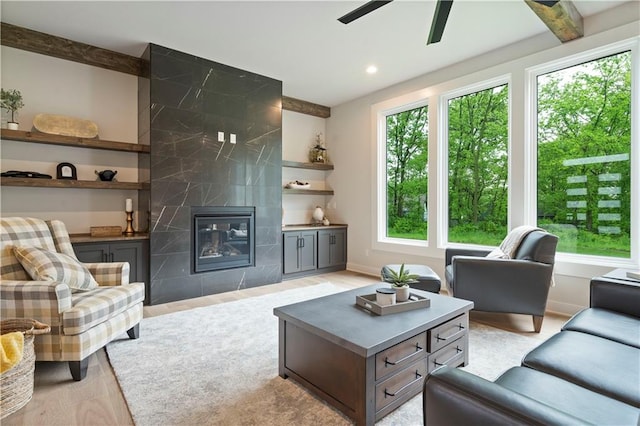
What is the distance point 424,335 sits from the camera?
1.90 meters

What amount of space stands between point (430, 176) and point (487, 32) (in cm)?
179

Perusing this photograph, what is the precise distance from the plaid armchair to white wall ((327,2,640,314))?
142 inches

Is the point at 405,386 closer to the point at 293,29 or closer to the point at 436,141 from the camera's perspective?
the point at 293,29

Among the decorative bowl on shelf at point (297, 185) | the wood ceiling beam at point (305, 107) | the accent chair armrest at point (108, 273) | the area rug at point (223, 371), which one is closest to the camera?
the area rug at point (223, 371)

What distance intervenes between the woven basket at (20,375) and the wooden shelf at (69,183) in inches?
76.6

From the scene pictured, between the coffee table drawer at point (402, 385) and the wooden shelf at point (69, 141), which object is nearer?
the coffee table drawer at point (402, 385)

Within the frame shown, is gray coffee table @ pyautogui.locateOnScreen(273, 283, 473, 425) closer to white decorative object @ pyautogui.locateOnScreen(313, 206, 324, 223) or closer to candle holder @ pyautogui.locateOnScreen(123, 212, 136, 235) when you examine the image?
candle holder @ pyautogui.locateOnScreen(123, 212, 136, 235)

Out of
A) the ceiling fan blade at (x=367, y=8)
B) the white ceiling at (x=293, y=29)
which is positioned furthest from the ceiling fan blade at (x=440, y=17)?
the white ceiling at (x=293, y=29)

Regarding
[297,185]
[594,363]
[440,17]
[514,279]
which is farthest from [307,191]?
[594,363]

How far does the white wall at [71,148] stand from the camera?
138 inches

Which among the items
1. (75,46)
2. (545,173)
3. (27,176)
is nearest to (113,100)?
(75,46)

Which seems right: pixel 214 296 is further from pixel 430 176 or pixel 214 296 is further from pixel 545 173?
pixel 545 173

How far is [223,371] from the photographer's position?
2188 millimetres

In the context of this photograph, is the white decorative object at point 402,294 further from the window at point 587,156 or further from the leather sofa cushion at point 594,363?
the window at point 587,156
